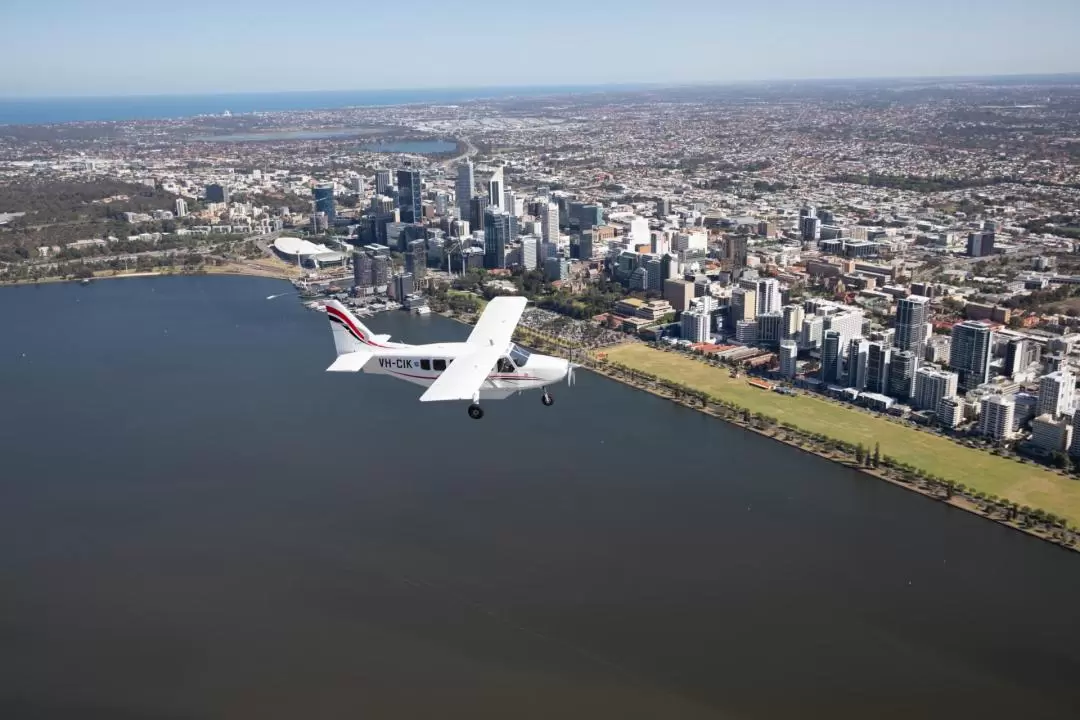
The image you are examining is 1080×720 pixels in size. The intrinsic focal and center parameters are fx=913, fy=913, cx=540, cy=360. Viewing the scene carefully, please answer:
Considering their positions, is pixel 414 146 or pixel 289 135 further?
pixel 289 135

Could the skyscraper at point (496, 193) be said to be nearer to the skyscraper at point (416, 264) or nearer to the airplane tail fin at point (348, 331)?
the skyscraper at point (416, 264)

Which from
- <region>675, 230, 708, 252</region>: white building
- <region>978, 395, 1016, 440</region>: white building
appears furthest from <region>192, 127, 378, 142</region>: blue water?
<region>978, 395, 1016, 440</region>: white building

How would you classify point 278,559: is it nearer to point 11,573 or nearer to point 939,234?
point 11,573

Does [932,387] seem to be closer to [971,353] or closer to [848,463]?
[971,353]

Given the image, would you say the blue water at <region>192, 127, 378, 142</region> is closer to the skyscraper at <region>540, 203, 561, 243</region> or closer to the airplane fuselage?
the skyscraper at <region>540, 203, 561, 243</region>

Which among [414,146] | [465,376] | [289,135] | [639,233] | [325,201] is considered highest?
[289,135]

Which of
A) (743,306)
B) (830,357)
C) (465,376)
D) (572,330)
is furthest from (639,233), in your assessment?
(465,376)
